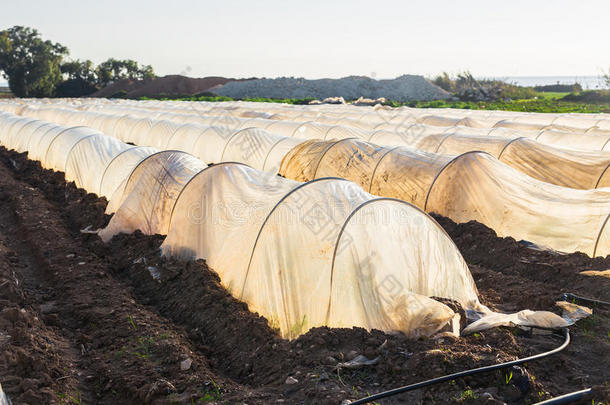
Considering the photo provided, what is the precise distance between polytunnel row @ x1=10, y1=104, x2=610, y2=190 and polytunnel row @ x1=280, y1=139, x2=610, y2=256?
2.01 metres

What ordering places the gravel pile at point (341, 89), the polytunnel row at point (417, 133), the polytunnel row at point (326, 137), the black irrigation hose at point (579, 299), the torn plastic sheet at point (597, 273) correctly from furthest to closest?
the gravel pile at point (341, 89)
the polytunnel row at point (417, 133)
the polytunnel row at point (326, 137)
the torn plastic sheet at point (597, 273)
the black irrigation hose at point (579, 299)

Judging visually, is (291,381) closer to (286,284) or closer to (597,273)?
(286,284)

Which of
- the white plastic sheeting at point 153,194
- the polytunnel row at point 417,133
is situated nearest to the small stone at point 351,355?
the white plastic sheeting at point 153,194

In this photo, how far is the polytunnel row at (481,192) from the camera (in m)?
9.18

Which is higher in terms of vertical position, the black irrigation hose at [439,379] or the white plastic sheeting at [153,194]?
the white plastic sheeting at [153,194]

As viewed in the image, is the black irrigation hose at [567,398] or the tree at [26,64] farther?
the tree at [26,64]

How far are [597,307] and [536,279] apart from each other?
5.57 feet

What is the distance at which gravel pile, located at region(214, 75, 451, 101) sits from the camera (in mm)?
57812

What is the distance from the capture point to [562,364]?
17.0 feet

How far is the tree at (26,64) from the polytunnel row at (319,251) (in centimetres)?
6296

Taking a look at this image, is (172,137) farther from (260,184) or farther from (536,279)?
(536,279)

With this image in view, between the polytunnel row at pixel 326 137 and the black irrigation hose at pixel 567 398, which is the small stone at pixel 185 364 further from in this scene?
the polytunnel row at pixel 326 137

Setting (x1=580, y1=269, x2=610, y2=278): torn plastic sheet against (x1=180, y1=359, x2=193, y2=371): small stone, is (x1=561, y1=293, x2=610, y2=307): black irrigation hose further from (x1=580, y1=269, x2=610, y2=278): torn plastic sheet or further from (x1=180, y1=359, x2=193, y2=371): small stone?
(x1=180, y1=359, x2=193, y2=371): small stone

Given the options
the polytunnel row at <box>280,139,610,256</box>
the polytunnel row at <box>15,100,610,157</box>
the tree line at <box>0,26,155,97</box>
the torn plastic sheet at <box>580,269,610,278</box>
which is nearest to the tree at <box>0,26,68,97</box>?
the tree line at <box>0,26,155,97</box>
